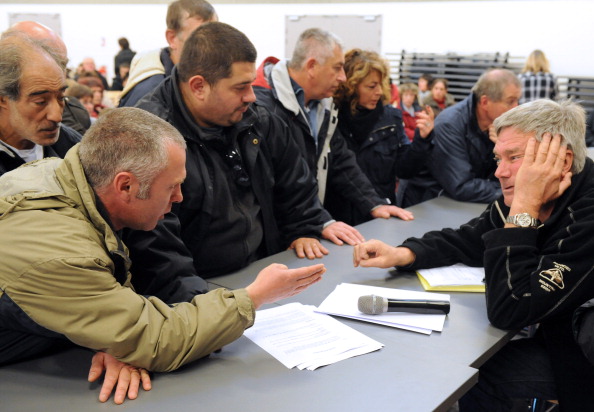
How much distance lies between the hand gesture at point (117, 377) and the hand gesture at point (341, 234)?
1.33 meters

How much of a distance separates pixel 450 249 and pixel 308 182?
2.44ft

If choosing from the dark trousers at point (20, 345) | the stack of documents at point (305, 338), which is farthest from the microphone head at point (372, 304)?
the dark trousers at point (20, 345)

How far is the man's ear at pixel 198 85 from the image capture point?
2.18m

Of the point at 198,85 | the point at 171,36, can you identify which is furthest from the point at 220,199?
the point at 171,36

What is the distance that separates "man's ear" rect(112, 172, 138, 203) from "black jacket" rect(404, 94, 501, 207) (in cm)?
240

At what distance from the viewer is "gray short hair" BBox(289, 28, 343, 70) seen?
3.14 m

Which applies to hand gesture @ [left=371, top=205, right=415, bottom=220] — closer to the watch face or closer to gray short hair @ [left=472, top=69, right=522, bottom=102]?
gray short hair @ [left=472, top=69, right=522, bottom=102]

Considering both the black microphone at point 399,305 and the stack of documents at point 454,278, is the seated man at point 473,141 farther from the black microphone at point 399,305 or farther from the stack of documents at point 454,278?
the black microphone at point 399,305

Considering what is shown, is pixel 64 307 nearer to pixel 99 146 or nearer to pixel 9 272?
pixel 9 272

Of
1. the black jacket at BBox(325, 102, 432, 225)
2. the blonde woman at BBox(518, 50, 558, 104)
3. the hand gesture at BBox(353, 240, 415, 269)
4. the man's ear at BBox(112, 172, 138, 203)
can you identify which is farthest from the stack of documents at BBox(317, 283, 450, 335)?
the blonde woman at BBox(518, 50, 558, 104)

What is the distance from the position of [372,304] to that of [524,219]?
56 cm

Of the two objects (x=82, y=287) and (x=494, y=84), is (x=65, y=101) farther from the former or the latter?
(x=494, y=84)

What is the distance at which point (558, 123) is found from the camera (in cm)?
185

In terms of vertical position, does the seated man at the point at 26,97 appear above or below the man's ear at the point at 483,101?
above
